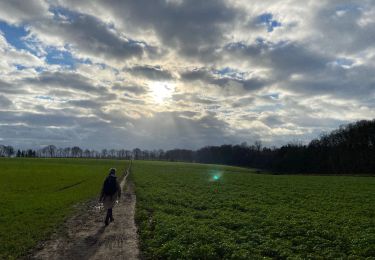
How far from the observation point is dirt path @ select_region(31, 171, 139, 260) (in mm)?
12414

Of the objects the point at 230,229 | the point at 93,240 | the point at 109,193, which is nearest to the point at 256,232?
the point at 230,229

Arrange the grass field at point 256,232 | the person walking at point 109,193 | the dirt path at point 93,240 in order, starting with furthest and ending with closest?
the person walking at point 109,193
the dirt path at point 93,240
the grass field at point 256,232

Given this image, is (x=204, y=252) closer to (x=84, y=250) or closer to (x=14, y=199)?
(x=84, y=250)

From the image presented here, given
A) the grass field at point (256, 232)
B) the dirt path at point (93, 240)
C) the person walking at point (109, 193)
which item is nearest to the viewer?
the grass field at point (256, 232)

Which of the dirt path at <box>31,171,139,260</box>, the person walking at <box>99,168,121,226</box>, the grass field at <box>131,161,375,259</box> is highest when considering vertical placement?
the person walking at <box>99,168,121,226</box>

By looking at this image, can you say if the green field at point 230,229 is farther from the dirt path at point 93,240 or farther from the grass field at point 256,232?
the dirt path at point 93,240

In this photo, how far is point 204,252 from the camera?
12227mm

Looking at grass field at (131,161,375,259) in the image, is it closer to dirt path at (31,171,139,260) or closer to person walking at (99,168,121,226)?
dirt path at (31,171,139,260)

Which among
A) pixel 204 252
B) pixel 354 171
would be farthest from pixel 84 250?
pixel 354 171

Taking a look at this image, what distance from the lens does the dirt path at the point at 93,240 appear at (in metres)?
12.4

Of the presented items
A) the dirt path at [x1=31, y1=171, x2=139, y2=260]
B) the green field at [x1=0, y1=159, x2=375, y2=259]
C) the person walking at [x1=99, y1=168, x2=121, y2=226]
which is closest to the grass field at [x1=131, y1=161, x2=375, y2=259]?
the green field at [x1=0, y1=159, x2=375, y2=259]

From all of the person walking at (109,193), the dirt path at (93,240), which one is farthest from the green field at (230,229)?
the person walking at (109,193)

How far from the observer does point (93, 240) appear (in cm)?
1464

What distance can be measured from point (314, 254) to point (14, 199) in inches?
1039
